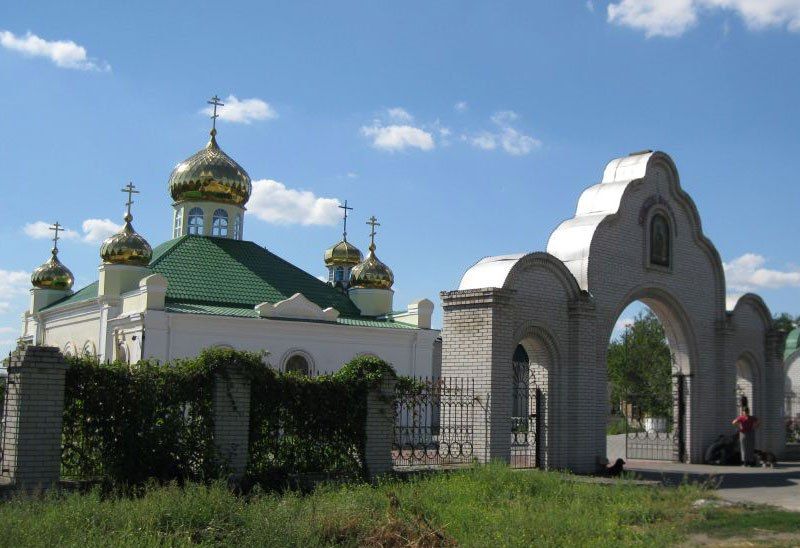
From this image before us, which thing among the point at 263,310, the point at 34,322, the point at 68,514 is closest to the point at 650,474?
the point at 68,514

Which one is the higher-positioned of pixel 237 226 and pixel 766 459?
pixel 237 226

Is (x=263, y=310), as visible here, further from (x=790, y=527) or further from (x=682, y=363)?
(x=790, y=527)

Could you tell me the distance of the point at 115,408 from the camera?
10.4 meters

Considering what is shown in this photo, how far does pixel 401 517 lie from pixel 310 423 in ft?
10.6

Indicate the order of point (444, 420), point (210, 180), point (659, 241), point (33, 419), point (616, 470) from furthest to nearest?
1. point (210, 180)
2. point (659, 241)
3. point (616, 470)
4. point (444, 420)
5. point (33, 419)

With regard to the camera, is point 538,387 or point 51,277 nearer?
point 538,387

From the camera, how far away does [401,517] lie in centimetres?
878

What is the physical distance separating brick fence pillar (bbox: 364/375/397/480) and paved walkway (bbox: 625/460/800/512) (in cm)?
375

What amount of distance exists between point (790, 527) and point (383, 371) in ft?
17.0

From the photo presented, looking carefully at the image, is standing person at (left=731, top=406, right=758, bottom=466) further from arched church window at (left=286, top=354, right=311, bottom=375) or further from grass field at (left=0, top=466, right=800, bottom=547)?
arched church window at (left=286, top=354, right=311, bottom=375)

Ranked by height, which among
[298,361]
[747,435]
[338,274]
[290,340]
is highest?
[338,274]

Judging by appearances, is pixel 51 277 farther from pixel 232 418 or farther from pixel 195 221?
pixel 232 418

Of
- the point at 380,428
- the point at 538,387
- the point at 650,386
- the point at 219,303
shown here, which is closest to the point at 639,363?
the point at 650,386

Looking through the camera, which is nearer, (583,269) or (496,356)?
(496,356)
